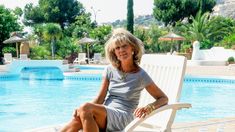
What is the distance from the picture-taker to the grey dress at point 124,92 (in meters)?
3.38

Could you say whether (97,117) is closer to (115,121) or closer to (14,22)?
(115,121)

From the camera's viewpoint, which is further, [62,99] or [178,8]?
[178,8]

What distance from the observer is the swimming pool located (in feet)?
26.9

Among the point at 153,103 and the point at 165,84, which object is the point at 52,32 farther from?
the point at 153,103

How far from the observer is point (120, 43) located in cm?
336

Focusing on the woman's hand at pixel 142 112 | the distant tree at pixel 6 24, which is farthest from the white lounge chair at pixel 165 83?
the distant tree at pixel 6 24

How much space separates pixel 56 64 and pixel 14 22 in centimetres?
780

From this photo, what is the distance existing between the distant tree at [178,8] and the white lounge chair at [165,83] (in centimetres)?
3233

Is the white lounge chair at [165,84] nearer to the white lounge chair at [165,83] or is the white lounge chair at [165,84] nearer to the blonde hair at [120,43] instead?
the white lounge chair at [165,83]

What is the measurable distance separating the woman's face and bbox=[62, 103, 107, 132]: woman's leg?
0.47 meters

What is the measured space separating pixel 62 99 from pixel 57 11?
27.4 m

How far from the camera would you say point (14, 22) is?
25188 millimetres

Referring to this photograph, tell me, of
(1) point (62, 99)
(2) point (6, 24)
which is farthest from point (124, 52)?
(2) point (6, 24)

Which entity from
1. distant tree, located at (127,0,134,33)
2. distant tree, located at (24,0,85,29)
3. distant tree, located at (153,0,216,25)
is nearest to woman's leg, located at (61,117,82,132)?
distant tree, located at (127,0,134,33)
